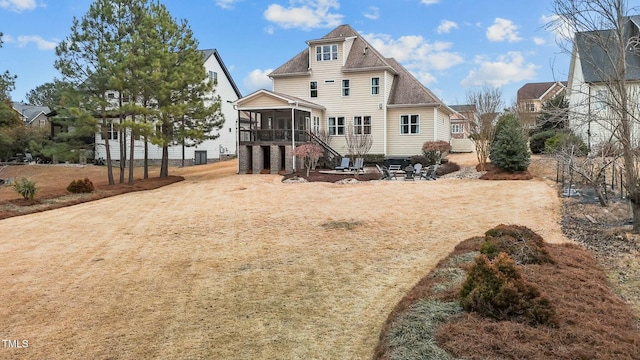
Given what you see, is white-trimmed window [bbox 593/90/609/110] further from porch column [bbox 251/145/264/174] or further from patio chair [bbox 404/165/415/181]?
porch column [bbox 251/145/264/174]

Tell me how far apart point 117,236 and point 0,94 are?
27216mm

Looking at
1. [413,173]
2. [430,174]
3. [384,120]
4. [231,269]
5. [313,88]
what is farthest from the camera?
[313,88]

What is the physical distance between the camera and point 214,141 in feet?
121

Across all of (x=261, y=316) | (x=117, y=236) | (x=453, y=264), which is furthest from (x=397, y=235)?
(x=117, y=236)

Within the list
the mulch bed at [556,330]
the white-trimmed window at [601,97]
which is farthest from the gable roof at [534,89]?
the mulch bed at [556,330]

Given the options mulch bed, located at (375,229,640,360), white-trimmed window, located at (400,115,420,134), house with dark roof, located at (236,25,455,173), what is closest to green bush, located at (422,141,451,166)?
house with dark roof, located at (236,25,455,173)

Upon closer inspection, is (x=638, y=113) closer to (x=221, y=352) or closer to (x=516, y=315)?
(x=516, y=315)

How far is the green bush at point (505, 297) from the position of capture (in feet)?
15.2

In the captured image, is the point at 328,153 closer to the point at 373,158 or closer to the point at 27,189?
the point at 373,158

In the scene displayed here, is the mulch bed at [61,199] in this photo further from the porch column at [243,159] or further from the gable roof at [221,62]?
the gable roof at [221,62]

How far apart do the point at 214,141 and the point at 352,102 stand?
13.9m

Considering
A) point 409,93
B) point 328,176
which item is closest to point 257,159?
point 328,176

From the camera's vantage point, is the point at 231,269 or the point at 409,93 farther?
the point at 409,93

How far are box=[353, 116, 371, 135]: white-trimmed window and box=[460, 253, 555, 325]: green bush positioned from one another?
23671 mm
